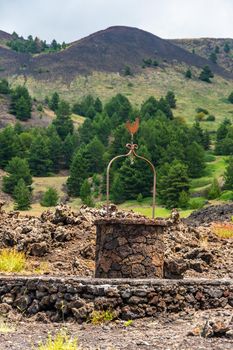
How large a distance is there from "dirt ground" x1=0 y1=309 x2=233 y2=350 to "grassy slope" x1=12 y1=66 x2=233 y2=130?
13092cm

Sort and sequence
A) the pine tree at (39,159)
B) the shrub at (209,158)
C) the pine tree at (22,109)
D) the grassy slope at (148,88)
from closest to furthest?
the shrub at (209,158) → the pine tree at (39,159) → the pine tree at (22,109) → the grassy slope at (148,88)

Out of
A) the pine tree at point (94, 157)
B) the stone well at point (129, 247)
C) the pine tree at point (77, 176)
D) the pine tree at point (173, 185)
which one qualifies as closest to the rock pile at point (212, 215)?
the stone well at point (129, 247)

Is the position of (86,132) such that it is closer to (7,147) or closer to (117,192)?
(7,147)

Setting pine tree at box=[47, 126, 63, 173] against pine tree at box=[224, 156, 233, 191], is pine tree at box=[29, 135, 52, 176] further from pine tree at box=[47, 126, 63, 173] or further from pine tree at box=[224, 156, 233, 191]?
pine tree at box=[224, 156, 233, 191]

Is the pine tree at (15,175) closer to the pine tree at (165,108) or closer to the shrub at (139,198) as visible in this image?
the shrub at (139,198)

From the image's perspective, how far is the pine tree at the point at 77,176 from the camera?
260ft

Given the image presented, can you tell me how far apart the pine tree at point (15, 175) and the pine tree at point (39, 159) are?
931 centimetres

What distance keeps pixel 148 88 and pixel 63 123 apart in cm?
4960

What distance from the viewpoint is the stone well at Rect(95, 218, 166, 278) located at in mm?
13164

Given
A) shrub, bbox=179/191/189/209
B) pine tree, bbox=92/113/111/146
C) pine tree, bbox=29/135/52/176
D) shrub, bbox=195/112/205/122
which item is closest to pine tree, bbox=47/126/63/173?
pine tree, bbox=29/135/52/176

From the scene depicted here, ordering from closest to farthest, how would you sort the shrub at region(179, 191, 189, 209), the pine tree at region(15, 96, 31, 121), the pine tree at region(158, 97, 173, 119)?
the shrub at region(179, 191, 189, 209)
the pine tree at region(15, 96, 31, 121)
the pine tree at region(158, 97, 173, 119)

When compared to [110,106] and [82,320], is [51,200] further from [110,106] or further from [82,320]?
[110,106]

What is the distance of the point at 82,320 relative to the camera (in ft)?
39.7

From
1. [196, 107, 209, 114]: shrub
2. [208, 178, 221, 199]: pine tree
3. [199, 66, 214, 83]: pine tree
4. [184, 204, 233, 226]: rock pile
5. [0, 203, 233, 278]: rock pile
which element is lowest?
[208, 178, 221, 199]: pine tree
